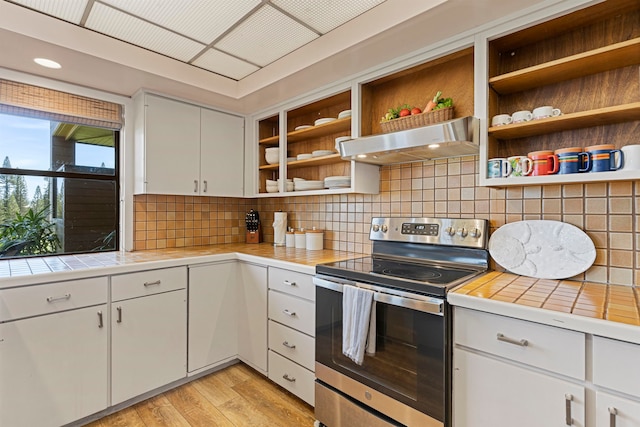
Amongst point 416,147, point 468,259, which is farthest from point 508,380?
point 416,147

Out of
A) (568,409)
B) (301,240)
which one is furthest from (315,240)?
(568,409)

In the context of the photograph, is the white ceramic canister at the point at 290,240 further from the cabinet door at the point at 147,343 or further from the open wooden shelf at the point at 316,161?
the cabinet door at the point at 147,343

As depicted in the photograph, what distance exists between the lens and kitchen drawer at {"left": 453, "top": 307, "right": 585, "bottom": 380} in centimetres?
103

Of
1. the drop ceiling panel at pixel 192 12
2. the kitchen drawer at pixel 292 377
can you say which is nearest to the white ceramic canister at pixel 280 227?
the kitchen drawer at pixel 292 377

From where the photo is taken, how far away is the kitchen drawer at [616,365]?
36.7 inches

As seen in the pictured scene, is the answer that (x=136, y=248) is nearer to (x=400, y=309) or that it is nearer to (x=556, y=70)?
(x=400, y=309)

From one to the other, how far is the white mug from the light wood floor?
1928 millimetres

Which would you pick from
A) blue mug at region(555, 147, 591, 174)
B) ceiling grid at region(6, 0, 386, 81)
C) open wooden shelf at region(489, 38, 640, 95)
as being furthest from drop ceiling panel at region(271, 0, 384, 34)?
blue mug at region(555, 147, 591, 174)

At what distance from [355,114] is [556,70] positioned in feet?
3.47

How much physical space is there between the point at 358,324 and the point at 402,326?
8.1 inches

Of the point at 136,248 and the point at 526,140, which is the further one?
the point at 136,248

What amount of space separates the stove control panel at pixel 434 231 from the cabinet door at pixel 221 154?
1384mm

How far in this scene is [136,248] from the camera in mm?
2580

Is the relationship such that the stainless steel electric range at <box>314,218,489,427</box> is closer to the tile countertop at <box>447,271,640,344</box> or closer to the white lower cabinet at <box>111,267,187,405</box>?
the tile countertop at <box>447,271,640,344</box>
